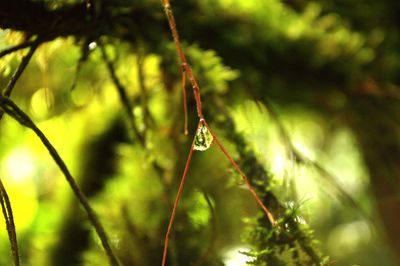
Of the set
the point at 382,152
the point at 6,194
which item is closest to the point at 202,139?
the point at 6,194

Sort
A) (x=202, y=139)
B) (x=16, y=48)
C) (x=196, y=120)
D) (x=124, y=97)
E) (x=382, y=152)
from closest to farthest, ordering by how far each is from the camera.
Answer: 1. (x=202, y=139)
2. (x=16, y=48)
3. (x=124, y=97)
4. (x=196, y=120)
5. (x=382, y=152)

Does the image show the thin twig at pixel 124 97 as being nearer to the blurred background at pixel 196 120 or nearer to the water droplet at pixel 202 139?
the blurred background at pixel 196 120

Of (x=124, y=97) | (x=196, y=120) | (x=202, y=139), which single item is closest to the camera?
(x=202, y=139)

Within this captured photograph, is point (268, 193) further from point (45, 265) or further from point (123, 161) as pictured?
point (45, 265)

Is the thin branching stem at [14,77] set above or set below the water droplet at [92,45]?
below

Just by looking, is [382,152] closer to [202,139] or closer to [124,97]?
[124,97]

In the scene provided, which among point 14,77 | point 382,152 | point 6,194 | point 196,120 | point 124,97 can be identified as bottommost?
point 6,194

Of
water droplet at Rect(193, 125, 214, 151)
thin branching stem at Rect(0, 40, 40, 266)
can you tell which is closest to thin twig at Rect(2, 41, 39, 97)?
thin branching stem at Rect(0, 40, 40, 266)

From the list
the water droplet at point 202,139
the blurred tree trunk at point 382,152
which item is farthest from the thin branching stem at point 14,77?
the blurred tree trunk at point 382,152

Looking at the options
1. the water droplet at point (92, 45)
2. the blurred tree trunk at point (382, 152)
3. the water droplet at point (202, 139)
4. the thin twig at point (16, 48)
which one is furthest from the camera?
the blurred tree trunk at point (382, 152)
